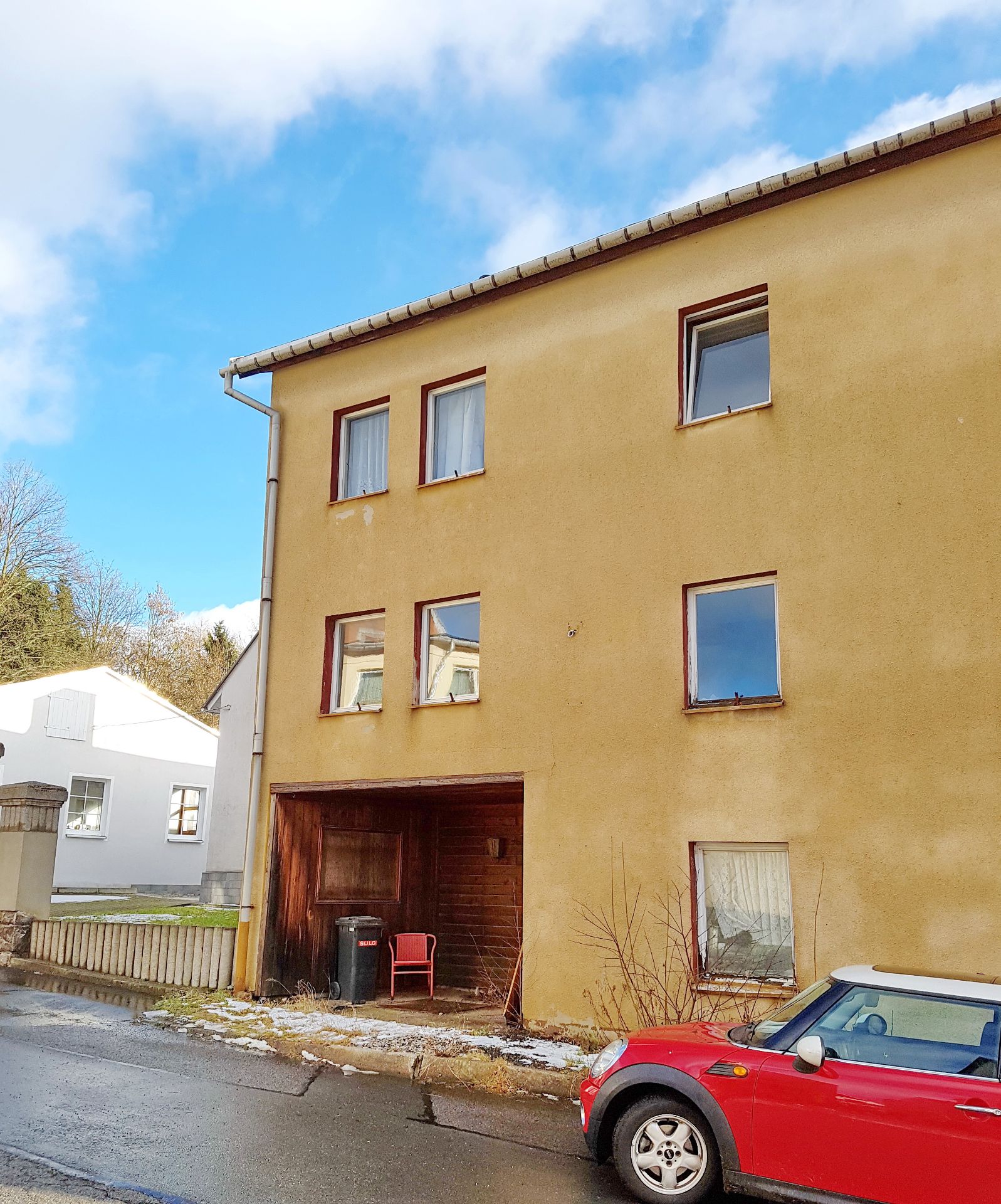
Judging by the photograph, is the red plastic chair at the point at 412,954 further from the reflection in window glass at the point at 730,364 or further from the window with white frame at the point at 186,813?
the window with white frame at the point at 186,813

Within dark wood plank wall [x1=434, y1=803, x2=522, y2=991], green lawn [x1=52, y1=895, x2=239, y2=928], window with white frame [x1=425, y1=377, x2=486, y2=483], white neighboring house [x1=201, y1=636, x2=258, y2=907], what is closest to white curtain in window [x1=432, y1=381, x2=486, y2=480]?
window with white frame [x1=425, y1=377, x2=486, y2=483]

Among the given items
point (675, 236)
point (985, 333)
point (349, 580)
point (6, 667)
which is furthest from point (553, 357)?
point (6, 667)

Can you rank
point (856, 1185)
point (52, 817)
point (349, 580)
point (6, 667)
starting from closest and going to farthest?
point (856, 1185)
point (349, 580)
point (52, 817)
point (6, 667)

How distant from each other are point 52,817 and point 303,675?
6.22 m

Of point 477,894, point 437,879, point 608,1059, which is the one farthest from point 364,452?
point 608,1059

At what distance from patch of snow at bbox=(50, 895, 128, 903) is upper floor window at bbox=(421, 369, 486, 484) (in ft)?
47.8

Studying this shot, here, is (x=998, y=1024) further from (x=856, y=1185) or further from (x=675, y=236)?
(x=675, y=236)

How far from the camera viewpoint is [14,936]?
1611cm

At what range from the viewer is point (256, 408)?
49.2ft

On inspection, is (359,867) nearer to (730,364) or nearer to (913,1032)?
(730,364)

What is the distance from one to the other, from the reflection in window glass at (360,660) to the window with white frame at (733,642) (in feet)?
13.5

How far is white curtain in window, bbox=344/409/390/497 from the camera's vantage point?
14.1 metres

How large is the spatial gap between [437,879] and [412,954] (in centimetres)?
131

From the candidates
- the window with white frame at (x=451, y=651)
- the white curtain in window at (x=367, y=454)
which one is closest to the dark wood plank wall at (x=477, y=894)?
the window with white frame at (x=451, y=651)
